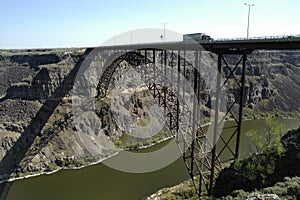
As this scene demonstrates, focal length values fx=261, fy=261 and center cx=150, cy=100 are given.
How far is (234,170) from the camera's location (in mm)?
12680

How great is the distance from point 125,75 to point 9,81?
21231mm

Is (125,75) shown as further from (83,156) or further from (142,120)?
(83,156)

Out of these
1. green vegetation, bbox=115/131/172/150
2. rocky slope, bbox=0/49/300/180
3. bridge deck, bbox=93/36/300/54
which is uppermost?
bridge deck, bbox=93/36/300/54

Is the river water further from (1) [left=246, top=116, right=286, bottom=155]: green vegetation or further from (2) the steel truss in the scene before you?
(1) [left=246, top=116, right=286, bottom=155]: green vegetation

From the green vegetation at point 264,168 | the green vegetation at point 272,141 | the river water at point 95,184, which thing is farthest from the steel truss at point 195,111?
the river water at point 95,184

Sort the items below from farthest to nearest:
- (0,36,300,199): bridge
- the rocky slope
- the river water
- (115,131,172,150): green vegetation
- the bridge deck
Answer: (115,131,172,150): green vegetation < the rocky slope < the river water < (0,36,300,199): bridge < the bridge deck

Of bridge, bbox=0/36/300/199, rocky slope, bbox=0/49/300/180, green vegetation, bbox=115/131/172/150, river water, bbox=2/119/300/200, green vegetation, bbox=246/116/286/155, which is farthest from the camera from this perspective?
green vegetation, bbox=115/131/172/150

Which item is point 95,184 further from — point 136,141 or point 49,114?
point 49,114

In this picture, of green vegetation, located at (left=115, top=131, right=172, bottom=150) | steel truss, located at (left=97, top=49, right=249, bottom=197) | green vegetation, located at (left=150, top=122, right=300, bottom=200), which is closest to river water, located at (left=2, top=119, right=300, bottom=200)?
steel truss, located at (left=97, top=49, right=249, bottom=197)

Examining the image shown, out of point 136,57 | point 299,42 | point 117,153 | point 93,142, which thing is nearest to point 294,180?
point 299,42

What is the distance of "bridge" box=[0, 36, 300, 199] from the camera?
449 inches

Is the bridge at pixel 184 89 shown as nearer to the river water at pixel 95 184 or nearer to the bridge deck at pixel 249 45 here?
the bridge deck at pixel 249 45

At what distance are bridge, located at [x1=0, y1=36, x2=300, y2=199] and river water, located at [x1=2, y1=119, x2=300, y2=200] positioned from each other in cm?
189

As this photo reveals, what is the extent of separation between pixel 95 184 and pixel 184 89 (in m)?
14.0
